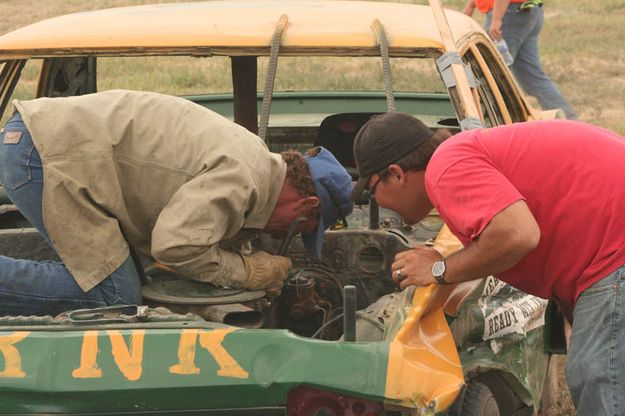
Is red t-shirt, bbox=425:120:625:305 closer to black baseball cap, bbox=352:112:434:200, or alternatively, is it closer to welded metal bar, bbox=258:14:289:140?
black baseball cap, bbox=352:112:434:200

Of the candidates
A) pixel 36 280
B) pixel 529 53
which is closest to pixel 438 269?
pixel 36 280

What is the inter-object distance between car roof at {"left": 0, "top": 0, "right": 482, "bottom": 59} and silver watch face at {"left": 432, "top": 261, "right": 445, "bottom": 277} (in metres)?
1.22

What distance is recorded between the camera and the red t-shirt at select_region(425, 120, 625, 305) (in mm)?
3260

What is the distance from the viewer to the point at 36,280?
12.3 feet

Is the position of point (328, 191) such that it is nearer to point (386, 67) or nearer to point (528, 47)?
point (386, 67)

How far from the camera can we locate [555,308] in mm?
4230

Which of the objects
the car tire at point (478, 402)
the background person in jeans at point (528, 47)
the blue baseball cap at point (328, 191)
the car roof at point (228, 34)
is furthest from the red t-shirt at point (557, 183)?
the background person in jeans at point (528, 47)

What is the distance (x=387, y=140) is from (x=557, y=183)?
509 mm

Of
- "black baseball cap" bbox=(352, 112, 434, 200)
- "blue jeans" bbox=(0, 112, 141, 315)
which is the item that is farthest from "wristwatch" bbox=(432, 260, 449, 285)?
"blue jeans" bbox=(0, 112, 141, 315)

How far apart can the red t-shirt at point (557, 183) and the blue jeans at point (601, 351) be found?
0.15ft

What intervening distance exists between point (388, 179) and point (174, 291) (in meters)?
0.82

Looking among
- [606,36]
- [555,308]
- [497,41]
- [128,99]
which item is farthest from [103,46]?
[606,36]

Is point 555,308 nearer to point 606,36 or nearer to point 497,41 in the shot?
point 497,41

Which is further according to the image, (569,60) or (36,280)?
(569,60)
